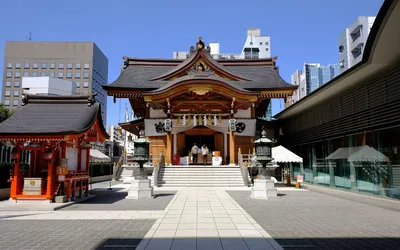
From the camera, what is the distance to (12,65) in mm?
93688

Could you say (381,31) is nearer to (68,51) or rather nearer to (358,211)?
(358,211)

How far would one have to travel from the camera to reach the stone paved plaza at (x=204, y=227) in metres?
6.00

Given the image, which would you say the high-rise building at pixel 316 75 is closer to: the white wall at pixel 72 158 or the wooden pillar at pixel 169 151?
the wooden pillar at pixel 169 151

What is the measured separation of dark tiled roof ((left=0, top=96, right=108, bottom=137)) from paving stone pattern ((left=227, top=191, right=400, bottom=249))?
7114 millimetres

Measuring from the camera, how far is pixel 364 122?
1335 centimetres

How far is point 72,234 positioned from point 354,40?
60.1m

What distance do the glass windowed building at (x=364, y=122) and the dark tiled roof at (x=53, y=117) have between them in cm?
1085

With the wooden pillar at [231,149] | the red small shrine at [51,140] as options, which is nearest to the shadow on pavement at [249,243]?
the red small shrine at [51,140]

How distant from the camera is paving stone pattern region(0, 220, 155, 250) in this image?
5918 mm

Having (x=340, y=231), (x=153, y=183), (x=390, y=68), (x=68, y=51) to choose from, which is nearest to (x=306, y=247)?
(x=340, y=231)

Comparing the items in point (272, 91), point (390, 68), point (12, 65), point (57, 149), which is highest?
point (12, 65)

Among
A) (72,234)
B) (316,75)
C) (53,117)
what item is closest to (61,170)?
(53,117)

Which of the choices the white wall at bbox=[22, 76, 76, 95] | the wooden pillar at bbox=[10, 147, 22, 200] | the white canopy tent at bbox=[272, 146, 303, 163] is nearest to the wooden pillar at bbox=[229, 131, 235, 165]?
the white canopy tent at bbox=[272, 146, 303, 163]

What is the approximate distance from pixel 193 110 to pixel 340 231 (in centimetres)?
1744
